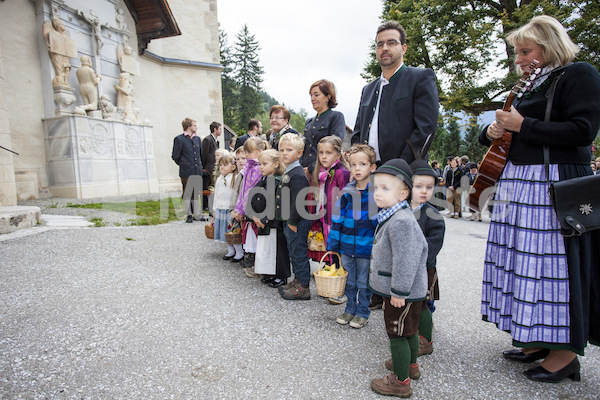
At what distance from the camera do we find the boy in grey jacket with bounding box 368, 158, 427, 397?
6.36 feet

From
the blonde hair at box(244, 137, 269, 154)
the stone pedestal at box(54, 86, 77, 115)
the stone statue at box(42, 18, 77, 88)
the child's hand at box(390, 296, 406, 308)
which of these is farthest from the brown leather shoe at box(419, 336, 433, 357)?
the stone statue at box(42, 18, 77, 88)

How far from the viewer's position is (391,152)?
113 inches

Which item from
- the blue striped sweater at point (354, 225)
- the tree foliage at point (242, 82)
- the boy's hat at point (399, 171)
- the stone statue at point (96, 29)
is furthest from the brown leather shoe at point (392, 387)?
the tree foliage at point (242, 82)

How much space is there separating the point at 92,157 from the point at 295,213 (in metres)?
8.37

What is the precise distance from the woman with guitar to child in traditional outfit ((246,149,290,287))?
2.20 meters

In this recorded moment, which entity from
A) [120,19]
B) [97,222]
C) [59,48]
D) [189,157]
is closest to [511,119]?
[189,157]

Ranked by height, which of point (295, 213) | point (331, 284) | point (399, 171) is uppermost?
point (399, 171)

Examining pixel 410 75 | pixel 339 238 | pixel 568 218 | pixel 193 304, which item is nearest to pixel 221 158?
pixel 193 304

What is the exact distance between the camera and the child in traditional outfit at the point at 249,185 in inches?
169

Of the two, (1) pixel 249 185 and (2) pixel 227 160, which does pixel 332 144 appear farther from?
(2) pixel 227 160

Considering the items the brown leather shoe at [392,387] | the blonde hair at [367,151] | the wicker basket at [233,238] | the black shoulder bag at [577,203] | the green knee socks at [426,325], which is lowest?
the brown leather shoe at [392,387]

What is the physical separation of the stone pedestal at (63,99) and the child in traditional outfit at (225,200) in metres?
6.73

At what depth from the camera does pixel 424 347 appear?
247 centimetres

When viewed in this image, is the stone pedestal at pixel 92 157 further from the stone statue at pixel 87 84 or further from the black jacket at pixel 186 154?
the black jacket at pixel 186 154
